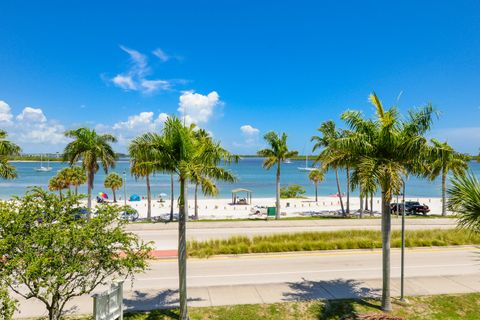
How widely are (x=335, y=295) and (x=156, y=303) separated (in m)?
7.72

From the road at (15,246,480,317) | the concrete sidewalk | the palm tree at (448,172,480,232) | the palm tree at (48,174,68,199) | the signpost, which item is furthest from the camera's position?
the palm tree at (48,174,68,199)

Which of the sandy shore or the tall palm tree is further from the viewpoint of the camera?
the sandy shore

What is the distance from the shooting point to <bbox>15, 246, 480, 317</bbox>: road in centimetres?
1301

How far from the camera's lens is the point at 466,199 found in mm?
6234

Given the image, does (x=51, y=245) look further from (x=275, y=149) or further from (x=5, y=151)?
(x=275, y=149)

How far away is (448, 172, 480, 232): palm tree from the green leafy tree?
8698 mm

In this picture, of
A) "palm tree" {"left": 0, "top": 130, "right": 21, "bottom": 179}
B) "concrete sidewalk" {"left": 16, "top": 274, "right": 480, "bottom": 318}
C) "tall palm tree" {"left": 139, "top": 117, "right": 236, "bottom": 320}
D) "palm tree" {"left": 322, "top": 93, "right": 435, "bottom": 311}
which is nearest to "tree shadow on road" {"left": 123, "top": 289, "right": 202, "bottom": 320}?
"concrete sidewalk" {"left": 16, "top": 274, "right": 480, "bottom": 318}

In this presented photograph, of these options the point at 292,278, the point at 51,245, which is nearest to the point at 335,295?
the point at 292,278

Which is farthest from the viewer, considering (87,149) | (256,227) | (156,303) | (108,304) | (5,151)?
(256,227)

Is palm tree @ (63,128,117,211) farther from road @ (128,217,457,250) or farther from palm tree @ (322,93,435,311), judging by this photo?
palm tree @ (322,93,435,311)

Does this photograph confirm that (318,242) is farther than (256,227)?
No

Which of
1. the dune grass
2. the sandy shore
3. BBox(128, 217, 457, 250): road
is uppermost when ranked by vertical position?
the dune grass

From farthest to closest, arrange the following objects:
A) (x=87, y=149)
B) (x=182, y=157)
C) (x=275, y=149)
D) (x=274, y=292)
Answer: (x=275, y=149), (x=87, y=149), (x=274, y=292), (x=182, y=157)

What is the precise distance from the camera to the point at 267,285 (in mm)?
14344
